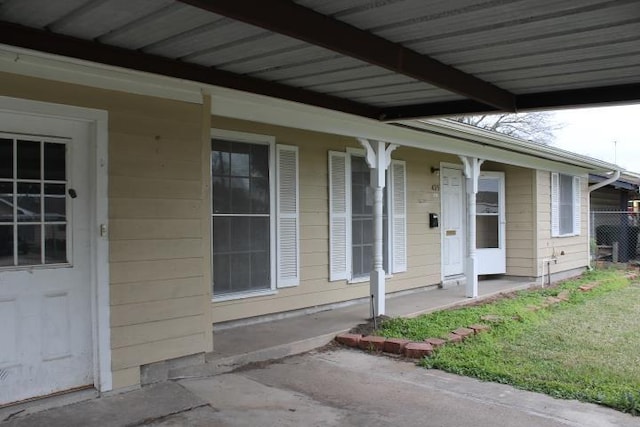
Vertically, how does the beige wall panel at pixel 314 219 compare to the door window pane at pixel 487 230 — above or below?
above

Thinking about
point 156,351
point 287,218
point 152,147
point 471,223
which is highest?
point 152,147

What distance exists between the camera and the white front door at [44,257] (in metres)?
3.65

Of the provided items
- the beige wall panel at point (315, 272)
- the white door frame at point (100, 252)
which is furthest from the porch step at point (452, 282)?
the white door frame at point (100, 252)

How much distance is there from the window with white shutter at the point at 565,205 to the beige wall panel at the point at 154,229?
8.87 m

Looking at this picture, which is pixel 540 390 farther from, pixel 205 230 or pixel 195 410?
pixel 205 230

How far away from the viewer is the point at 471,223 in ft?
28.2

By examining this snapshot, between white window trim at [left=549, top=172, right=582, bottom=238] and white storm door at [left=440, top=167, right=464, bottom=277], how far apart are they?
2.46 m

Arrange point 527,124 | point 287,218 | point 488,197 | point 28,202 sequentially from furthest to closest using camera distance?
point 527,124 < point 488,197 < point 287,218 < point 28,202

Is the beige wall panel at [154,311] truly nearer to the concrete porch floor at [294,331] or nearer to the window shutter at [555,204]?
the concrete porch floor at [294,331]

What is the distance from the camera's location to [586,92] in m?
4.58

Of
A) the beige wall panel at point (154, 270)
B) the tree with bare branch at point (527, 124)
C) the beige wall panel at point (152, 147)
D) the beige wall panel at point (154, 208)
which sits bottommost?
the beige wall panel at point (154, 270)

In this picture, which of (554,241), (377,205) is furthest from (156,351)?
(554,241)

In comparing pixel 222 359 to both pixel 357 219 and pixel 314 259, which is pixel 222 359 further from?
pixel 357 219

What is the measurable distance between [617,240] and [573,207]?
445cm
